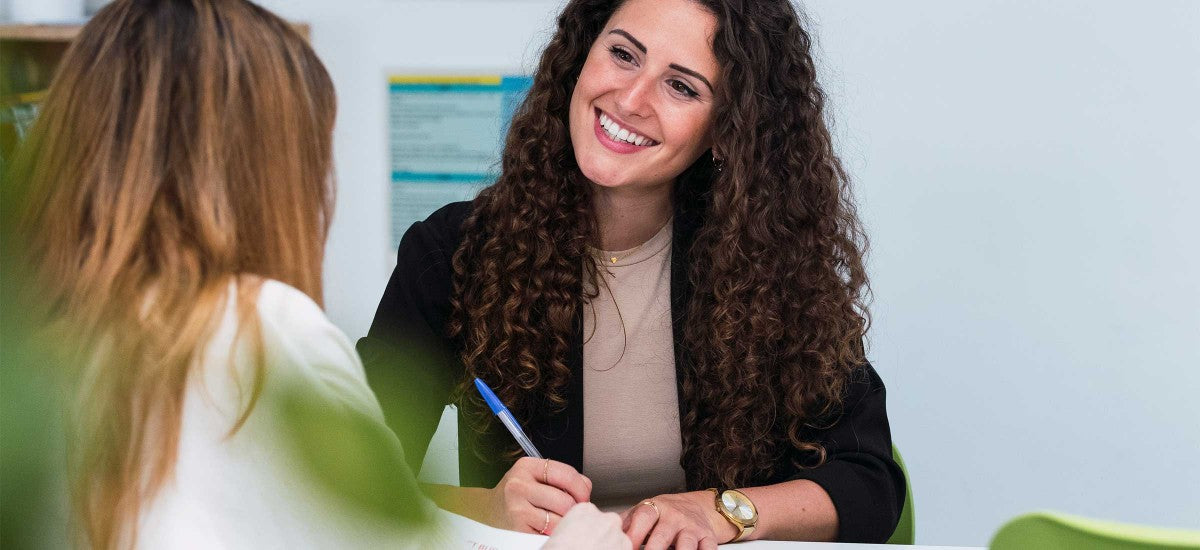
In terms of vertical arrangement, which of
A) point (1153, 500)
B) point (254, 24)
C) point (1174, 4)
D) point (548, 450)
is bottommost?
point (1153, 500)

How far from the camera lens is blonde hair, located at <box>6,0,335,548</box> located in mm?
225

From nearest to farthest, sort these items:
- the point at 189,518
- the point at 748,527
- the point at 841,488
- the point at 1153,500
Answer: the point at 189,518 → the point at 748,527 → the point at 841,488 → the point at 1153,500

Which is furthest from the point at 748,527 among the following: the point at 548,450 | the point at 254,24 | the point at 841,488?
the point at 254,24

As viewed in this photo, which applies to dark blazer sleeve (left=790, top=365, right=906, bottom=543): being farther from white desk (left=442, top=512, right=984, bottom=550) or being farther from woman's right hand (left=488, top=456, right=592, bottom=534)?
woman's right hand (left=488, top=456, right=592, bottom=534)

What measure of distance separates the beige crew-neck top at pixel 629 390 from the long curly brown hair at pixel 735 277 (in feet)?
0.09

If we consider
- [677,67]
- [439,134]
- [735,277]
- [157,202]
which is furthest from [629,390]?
[439,134]

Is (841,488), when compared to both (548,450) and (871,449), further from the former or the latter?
(548,450)

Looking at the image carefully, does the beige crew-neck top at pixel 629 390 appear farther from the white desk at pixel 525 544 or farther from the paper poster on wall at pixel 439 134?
the paper poster on wall at pixel 439 134

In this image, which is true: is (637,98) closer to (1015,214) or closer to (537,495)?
(537,495)

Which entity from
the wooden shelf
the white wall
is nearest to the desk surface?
the wooden shelf

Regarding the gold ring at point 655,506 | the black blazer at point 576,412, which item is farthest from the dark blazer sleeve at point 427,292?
the gold ring at point 655,506

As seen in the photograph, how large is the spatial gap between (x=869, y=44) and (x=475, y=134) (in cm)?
90

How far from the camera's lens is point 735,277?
1267 mm

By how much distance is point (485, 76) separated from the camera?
2.30 metres
